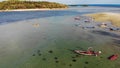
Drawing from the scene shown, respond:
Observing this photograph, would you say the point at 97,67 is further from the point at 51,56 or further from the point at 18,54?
the point at 18,54

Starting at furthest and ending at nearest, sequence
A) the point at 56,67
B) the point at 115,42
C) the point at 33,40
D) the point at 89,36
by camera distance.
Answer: the point at 89,36 < the point at 33,40 < the point at 115,42 < the point at 56,67

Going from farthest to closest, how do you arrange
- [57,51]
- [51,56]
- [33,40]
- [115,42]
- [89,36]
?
[89,36] < [33,40] < [115,42] < [57,51] < [51,56]

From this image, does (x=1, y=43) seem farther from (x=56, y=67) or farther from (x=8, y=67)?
(x=56, y=67)

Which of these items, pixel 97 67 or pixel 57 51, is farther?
pixel 57 51

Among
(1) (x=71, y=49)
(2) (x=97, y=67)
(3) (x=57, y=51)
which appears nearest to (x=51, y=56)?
(3) (x=57, y=51)

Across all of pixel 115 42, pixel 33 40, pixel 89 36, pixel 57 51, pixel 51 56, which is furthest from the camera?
pixel 89 36

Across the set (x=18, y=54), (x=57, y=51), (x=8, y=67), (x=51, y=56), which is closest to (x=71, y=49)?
(x=57, y=51)

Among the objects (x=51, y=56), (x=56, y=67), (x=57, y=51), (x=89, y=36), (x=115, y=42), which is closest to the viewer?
(x=56, y=67)

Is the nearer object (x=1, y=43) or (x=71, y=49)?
(x=71, y=49)
